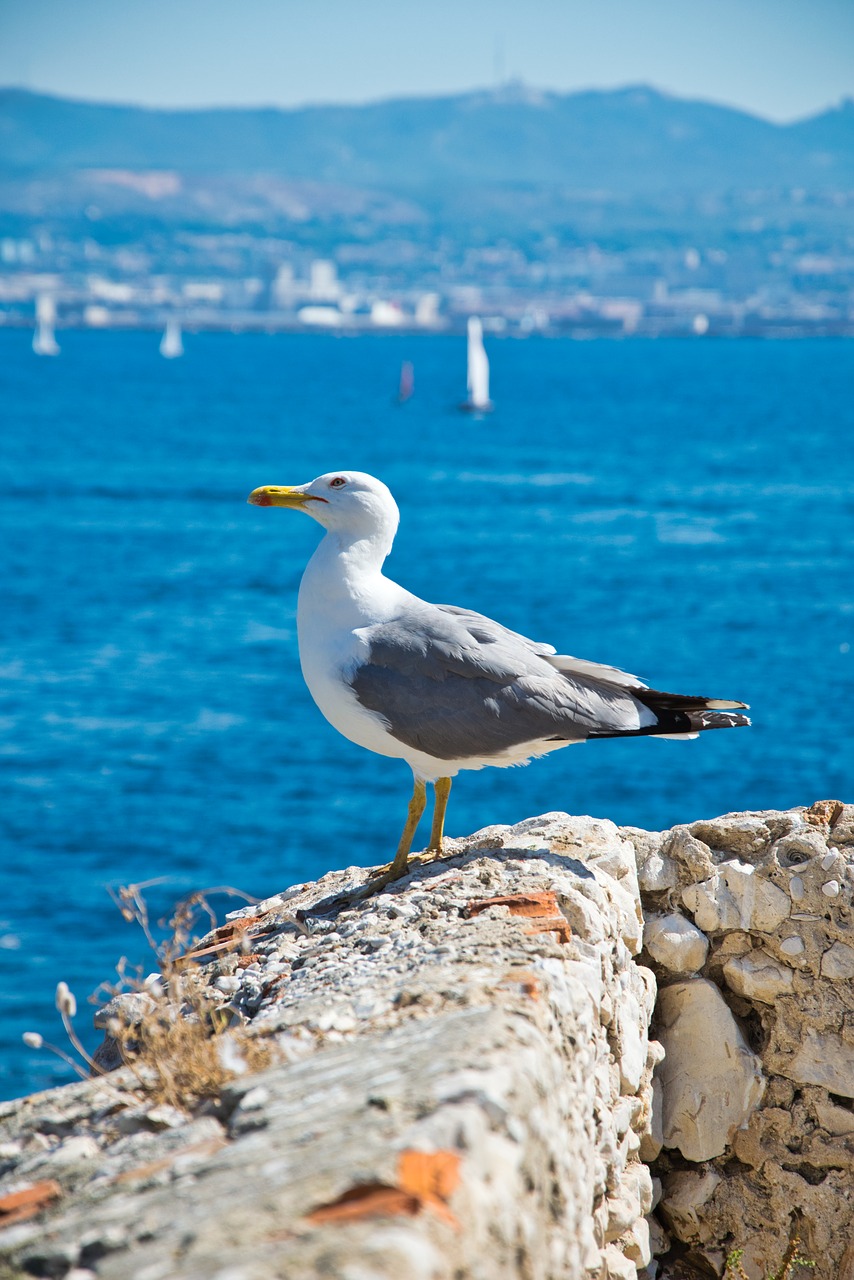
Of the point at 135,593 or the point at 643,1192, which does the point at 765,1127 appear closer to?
the point at 643,1192

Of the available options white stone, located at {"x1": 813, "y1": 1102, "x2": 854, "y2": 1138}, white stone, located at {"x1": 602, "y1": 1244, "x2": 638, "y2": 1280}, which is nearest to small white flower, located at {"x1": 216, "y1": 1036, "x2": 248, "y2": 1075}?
white stone, located at {"x1": 602, "y1": 1244, "x2": 638, "y2": 1280}

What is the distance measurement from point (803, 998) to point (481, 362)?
76.5m

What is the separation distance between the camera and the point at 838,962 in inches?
203

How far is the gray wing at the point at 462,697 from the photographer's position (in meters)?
5.56

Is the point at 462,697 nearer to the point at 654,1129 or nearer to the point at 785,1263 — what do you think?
the point at 654,1129

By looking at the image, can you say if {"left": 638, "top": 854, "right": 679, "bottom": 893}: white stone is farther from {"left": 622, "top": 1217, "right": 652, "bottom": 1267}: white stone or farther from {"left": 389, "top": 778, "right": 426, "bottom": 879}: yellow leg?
{"left": 622, "top": 1217, "right": 652, "bottom": 1267}: white stone

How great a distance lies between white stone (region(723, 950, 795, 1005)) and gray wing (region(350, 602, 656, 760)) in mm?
974

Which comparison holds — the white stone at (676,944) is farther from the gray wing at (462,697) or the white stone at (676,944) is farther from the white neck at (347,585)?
the white neck at (347,585)

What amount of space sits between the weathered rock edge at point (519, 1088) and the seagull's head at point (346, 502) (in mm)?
1385

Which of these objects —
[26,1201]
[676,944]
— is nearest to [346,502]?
[676,944]

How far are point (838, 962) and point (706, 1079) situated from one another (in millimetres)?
640

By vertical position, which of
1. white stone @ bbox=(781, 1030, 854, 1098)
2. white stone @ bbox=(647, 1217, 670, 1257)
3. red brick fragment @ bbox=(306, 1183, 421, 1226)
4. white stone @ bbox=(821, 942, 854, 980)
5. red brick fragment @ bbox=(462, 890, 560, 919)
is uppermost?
red brick fragment @ bbox=(306, 1183, 421, 1226)

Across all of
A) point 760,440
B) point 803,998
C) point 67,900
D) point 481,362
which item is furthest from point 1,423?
point 803,998

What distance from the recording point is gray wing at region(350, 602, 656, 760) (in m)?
5.56
